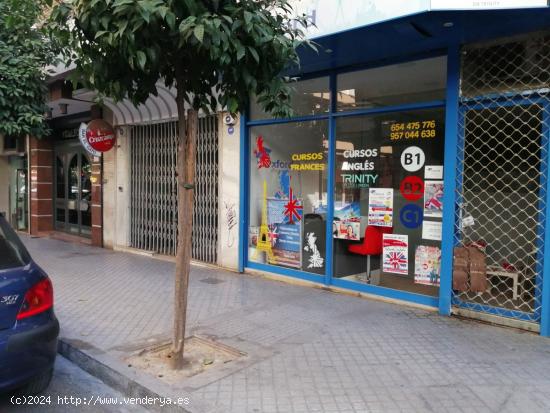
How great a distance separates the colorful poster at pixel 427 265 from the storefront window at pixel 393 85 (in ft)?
6.32

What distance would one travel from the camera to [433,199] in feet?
20.0

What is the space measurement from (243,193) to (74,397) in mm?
4789

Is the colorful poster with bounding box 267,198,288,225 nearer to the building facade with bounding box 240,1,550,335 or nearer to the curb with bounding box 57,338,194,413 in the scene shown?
the building facade with bounding box 240,1,550,335

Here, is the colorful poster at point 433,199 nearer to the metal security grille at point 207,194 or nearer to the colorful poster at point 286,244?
the colorful poster at point 286,244

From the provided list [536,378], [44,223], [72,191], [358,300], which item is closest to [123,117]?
[72,191]

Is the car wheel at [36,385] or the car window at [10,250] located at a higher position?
the car window at [10,250]

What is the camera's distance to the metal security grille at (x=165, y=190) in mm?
8930

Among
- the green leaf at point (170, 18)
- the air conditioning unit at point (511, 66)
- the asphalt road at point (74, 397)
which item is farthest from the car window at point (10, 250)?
the air conditioning unit at point (511, 66)

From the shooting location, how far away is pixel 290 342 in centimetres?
488

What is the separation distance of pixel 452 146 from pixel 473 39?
3.99 feet

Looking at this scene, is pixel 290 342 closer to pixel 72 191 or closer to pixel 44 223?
pixel 72 191

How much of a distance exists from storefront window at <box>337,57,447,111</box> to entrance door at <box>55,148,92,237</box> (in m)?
8.39

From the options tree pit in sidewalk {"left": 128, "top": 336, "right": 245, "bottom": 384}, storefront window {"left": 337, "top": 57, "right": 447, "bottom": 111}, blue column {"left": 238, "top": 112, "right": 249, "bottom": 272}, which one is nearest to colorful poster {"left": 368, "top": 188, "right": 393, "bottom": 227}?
storefront window {"left": 337, "top": 57, "right": 447, "bottom": 111}

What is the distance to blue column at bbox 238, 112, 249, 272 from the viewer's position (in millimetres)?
8188
